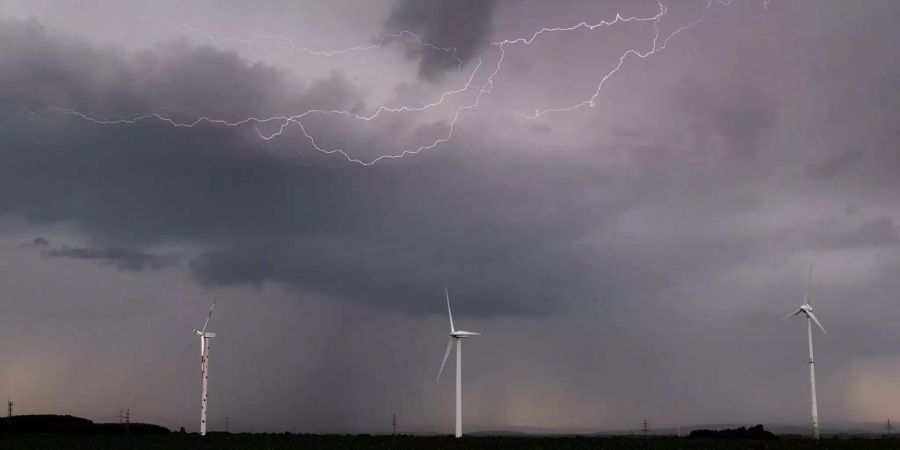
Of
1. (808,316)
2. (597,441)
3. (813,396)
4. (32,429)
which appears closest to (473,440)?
(597,441)

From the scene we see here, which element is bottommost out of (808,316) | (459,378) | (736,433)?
(736,433)

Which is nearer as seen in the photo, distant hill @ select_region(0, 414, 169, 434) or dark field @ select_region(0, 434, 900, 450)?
dark field @ select_region(0, 434, 900, 450)

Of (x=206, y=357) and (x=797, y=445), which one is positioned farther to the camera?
(x=206, y=357)

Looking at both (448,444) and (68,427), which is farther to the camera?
(68,427)

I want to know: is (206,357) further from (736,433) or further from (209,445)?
(736,433)

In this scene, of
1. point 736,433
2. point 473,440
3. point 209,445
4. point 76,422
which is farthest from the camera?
point 76,422

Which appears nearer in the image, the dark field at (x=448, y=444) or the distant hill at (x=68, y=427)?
the dark field at (x=448, y=444)

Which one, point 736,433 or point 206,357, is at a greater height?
point 206,357

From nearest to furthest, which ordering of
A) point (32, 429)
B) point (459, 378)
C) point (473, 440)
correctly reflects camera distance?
point (473, 440) < point (459, 378) < point (32, 429)
